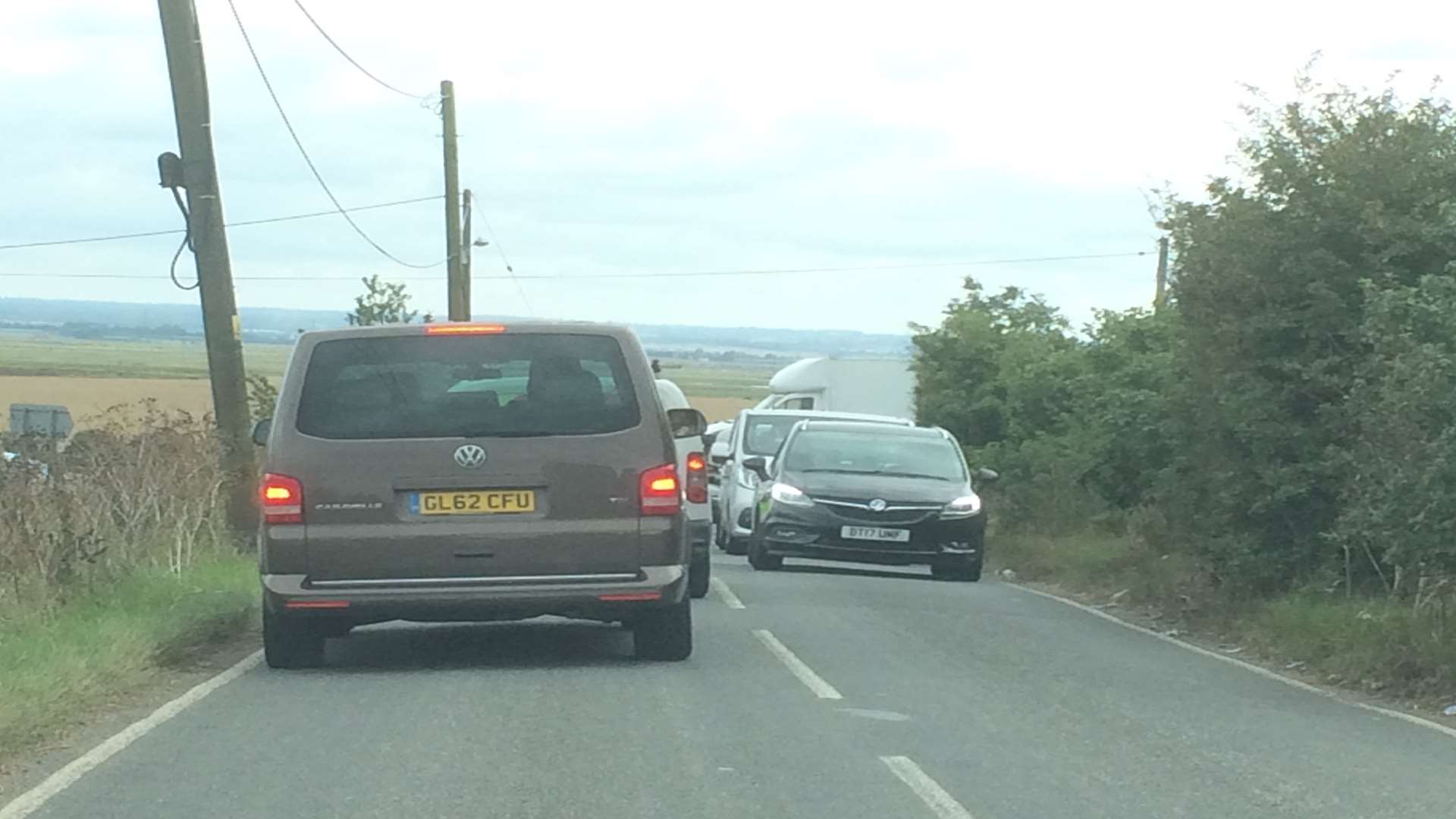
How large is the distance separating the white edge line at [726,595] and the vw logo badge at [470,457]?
4.91 metres

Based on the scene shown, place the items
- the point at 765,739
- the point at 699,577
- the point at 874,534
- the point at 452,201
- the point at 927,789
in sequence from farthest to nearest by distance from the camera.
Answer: the point at 452,201 → the point at 874,534 → the point at 699,577 → the point at 765,739 → the point at 927,789

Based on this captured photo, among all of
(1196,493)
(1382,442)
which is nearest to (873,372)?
(1196,493)

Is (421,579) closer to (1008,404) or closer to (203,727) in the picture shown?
(203,727)

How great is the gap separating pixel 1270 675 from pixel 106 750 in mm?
7492

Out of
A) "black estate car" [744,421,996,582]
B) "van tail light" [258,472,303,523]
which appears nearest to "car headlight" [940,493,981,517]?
"black estate car" [744,421,996,582]

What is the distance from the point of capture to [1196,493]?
1694 cm

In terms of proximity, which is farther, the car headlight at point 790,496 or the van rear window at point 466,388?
the car headlight at point 790,496

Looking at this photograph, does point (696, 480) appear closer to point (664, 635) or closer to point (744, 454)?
point (664, 635)

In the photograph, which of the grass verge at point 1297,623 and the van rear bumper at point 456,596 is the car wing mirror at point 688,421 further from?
the grass verge at point 1297,623

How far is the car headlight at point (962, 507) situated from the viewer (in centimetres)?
2020

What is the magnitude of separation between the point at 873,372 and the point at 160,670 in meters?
33.9

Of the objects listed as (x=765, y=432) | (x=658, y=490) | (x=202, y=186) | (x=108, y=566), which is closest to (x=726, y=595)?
(x=108, y=566)

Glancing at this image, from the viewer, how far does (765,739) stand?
899 centimetres

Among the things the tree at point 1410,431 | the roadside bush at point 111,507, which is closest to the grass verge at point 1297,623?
the tree at point 1410,431
